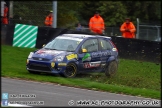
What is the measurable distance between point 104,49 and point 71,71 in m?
2.04

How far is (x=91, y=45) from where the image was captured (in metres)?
20.1

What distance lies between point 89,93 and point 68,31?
1211 cm

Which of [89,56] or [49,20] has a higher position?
[49,20]

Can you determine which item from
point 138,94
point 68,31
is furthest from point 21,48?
point 138,94

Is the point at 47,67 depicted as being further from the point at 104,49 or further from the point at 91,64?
the point at 104,49

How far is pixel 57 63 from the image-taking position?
1855 centimetres

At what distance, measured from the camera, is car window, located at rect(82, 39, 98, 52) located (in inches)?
779

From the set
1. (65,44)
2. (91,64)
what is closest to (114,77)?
(91,64)

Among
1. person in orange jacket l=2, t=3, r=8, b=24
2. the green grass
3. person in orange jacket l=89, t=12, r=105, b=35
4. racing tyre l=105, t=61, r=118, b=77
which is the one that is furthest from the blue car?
person in orange jacket l=2, t=3, r=8, b=24

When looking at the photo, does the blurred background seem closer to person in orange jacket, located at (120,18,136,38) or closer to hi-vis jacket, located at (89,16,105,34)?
hi-vis jacket, located at (89,16,105,34)

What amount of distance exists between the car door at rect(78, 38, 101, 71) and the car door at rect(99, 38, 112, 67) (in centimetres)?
20

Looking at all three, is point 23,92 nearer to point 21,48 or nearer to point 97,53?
point 97,53

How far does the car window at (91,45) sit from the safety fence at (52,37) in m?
6.00

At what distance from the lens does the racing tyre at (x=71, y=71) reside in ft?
61.5
